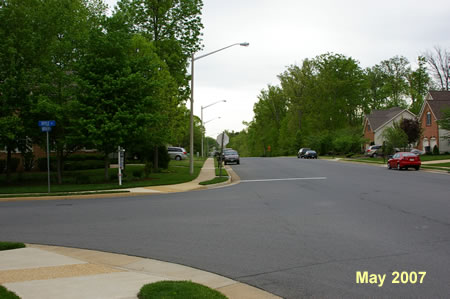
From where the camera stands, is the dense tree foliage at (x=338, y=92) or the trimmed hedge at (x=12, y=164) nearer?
the trimmed hedge at (x=12, y=164)

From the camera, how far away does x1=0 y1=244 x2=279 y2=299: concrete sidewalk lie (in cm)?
530

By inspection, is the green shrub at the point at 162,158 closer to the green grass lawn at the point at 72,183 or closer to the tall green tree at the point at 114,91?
the green grass lawn at the point at 72,183

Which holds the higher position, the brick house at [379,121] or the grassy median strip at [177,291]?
the brick house at [379,121]

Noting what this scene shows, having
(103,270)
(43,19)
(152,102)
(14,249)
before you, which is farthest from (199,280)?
(43,19)

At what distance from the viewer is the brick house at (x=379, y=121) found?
68.2m

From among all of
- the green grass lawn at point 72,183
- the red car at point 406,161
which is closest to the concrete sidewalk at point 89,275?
the green grass lawn at point 72,183

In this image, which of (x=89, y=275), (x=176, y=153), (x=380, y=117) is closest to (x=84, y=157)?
(x=176, y=153)

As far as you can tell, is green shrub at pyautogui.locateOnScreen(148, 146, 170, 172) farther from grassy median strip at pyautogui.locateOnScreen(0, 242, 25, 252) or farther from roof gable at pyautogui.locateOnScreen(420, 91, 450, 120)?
roof gable at pyautogui.locateOnScreen(420, 91, 450, 120)

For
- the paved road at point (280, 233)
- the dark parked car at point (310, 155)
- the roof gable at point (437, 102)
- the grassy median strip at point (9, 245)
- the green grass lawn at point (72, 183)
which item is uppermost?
the roof gable at point (437, 102)

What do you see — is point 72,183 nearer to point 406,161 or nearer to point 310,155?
point 406,161

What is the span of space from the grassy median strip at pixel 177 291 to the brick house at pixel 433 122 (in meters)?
53.4

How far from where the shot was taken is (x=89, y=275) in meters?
6.12

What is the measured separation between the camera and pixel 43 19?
2306 cm

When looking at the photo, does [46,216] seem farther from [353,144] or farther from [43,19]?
[353,144]
